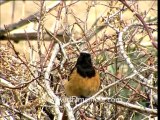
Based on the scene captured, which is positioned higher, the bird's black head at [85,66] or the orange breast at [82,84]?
the bird's black head at [85,66]

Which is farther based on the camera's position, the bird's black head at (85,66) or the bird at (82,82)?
the bird at (82,82)

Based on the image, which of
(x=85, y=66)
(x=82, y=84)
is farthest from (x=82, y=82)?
(x=85, y=66)

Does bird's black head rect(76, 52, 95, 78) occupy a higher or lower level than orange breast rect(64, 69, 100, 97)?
higher

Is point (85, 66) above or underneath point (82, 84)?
above

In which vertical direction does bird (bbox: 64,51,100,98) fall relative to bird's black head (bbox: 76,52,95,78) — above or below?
below

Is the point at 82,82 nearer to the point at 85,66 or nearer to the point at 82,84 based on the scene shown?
the point at 82,84

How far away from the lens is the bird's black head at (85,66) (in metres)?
3.15

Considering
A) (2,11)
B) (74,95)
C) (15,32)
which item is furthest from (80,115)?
(2,11)

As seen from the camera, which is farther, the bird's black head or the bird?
the bird

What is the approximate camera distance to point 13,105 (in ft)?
11.2

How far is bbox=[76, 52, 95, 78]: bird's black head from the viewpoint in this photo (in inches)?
124

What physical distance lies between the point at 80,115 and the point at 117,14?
1.02 metres

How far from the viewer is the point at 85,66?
10.7 feet

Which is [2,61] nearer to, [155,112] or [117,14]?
[117,14]
